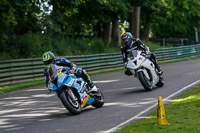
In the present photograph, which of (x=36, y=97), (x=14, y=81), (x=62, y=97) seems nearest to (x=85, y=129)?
(x=62, y=97)

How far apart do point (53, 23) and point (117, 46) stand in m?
7.03

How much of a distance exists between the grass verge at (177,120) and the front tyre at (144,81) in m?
2.42

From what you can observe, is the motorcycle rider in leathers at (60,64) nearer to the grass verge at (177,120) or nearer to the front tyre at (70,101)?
the front tyre at (70,101)

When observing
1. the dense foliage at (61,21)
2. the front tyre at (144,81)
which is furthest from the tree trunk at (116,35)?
the front tyre at (144,81)

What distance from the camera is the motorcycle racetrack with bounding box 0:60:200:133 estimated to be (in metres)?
9.04

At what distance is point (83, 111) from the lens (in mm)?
11234

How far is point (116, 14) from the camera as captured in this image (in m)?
36.8

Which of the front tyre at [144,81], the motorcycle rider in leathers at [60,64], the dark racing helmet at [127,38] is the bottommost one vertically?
the front tyre at [144,81]

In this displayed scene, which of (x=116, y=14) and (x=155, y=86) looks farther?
(x=116, y=14)

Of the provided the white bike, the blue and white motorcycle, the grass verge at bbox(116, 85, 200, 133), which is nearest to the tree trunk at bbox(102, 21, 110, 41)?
the white bike

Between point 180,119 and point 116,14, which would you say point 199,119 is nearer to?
point 180,119

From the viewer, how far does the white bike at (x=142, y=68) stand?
14.0 m

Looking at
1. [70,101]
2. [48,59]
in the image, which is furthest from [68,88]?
[48,59]

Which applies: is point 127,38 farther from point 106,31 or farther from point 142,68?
point 106,31
